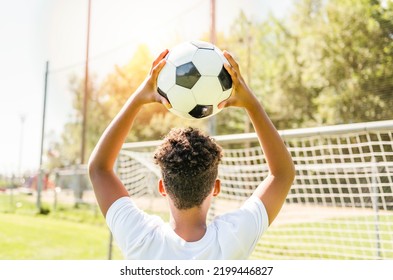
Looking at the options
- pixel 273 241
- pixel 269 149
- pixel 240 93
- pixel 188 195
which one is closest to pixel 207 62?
pixel 240 93

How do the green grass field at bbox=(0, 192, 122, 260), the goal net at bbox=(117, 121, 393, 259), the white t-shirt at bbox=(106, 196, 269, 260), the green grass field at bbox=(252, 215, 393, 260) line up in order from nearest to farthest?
the white t-shirt at bbox=(106, 196, 269, 260) < the goal net at bbox=(117, 121, 393, 259) < the green grass field at bbox=(252, 215, 393, 260) < the green grass field at bbox=(0, 192, 122, 260)

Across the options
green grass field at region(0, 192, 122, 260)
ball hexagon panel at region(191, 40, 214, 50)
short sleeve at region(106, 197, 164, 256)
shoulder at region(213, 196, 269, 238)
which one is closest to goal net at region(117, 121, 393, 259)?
green grass field at region(0, 192, 122, 260)

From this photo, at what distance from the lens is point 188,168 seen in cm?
133

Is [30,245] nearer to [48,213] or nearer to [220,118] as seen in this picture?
[48,213]

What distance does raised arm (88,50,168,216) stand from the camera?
142 centimetres

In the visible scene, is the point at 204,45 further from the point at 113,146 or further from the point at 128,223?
the point at 128,223

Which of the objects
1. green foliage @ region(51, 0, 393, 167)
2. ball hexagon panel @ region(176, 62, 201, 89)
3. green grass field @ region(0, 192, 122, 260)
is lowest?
green grass field @ region(0, 192, 122, 260)

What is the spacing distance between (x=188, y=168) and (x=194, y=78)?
2.06 ft

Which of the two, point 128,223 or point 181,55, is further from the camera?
point 181,55

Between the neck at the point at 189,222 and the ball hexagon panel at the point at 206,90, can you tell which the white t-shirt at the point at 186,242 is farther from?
the ball hexagon panel at the point at 206,90

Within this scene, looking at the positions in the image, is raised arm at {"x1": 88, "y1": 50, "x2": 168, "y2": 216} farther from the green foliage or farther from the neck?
the green foliage

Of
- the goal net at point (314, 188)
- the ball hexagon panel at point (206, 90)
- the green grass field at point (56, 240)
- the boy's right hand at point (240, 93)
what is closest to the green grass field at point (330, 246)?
the goal net at point (314, 188)

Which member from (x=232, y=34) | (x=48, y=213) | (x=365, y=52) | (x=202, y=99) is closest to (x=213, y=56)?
(x=202, y=99)
